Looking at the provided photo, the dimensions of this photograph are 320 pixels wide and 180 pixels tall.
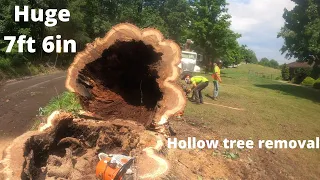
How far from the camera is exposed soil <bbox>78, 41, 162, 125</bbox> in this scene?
14.9 ft

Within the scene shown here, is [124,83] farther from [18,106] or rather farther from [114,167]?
[18,106]

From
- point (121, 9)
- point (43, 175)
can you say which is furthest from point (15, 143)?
point (121, 9)

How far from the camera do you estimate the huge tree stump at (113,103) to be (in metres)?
4.14

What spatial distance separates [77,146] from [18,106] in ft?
19.1

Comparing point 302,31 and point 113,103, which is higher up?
point 302,31

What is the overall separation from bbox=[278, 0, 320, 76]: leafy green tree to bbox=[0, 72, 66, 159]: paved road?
15.6 m

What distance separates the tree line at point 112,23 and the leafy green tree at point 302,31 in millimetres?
12139

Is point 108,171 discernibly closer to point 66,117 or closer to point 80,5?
point 66,117

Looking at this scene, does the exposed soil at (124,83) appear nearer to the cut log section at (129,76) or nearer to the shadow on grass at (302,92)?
the cut log section at (129,76)

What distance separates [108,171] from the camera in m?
3.60

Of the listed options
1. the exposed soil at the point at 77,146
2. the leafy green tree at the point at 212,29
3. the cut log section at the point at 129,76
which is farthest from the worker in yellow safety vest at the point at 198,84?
the leafy green tree at the point at 212,29

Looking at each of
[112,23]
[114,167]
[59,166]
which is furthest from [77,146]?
[112,23]

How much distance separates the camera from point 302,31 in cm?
2139

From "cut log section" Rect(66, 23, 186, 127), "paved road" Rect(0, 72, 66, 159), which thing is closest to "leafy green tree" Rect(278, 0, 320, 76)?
"paved road" Rect(0, 72, 66, 159)
